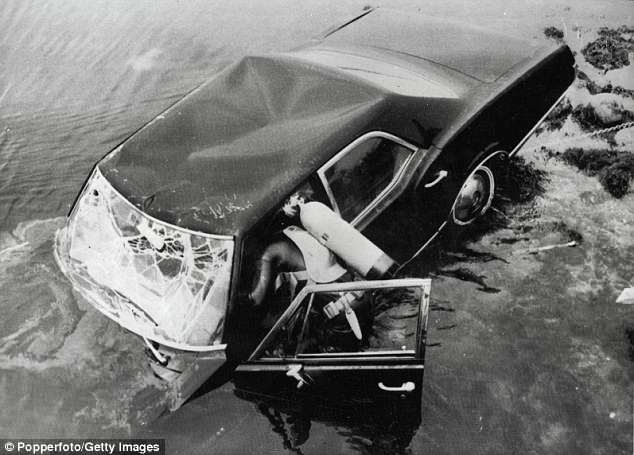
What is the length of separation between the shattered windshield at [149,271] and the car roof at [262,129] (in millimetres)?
115

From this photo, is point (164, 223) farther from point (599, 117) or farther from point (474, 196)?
point (599, 117)

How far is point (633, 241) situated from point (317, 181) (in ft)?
8.91

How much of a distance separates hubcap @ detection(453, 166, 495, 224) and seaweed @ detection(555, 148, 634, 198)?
44.3 inches

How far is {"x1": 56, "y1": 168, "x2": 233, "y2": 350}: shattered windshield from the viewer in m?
2.88

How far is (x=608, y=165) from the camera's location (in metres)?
4.69

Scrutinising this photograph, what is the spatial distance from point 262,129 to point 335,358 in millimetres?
1482

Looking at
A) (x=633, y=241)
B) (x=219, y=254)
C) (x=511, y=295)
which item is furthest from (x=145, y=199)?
(x=633, y=241)

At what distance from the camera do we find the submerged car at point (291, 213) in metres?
2.87

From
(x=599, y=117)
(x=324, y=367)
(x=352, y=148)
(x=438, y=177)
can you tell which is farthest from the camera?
(x=599, y=117)

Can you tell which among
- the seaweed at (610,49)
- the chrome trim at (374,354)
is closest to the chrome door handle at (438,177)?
the chrome trim at (374,354)

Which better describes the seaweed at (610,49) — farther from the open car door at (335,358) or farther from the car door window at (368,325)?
the open car door at (335,358)

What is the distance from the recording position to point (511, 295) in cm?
385

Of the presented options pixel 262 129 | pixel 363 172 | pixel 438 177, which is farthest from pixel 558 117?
pixel 262 129

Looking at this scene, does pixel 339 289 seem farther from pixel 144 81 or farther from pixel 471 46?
pixel 144 81
